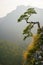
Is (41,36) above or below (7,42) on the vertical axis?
above


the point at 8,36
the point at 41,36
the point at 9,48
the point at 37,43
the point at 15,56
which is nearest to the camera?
the point at 41,36

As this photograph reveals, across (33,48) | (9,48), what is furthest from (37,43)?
(9,48)

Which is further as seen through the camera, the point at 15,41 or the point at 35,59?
the point at 15,41

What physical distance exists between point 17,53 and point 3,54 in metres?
0.59

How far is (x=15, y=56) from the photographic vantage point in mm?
7590

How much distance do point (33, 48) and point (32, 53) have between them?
244mm

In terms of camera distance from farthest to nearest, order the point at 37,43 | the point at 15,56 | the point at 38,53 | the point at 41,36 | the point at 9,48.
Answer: the point at 9,48 → the point at 15,56 → the point at 38,53 → the point at 37,43 → the point at 41,36

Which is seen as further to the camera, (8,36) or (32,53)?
(8,36)

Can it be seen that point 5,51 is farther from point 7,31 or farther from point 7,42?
point 7,31

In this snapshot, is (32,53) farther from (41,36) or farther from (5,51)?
(5,51)

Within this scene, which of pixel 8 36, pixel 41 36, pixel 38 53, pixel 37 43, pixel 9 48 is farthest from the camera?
pixel 8 36

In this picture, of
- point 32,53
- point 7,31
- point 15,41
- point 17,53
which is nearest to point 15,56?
point 17,53

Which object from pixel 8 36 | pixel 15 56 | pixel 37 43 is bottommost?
pixel 15 56

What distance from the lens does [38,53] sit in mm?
4355
